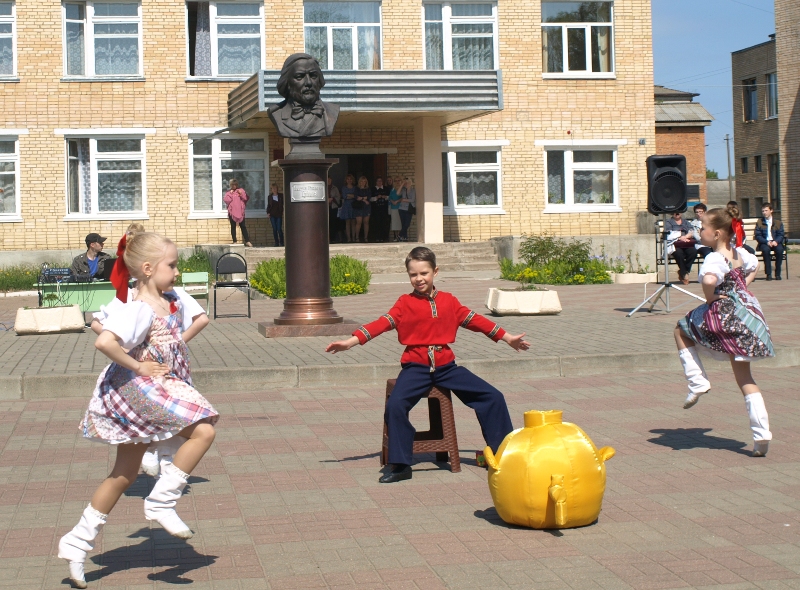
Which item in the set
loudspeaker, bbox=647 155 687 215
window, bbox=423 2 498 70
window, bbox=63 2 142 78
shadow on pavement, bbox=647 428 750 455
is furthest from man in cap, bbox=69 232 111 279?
window, bbox=423 2 498 70

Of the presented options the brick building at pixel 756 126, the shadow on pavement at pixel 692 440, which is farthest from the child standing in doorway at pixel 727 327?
the brick building at pixel 756 126

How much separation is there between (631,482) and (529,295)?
9955 millimetres

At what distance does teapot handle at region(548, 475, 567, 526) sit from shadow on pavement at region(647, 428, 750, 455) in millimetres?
2456

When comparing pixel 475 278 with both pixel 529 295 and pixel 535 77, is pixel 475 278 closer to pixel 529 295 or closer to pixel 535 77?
pixel 535 77

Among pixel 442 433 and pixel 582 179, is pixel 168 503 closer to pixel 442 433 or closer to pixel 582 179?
pixel 442 433

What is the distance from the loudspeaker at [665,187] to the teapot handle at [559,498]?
38.7ft

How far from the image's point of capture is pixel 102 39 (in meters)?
30.5

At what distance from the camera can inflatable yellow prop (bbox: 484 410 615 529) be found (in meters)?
5.73

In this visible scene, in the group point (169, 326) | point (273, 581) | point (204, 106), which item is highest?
point (204, 106)

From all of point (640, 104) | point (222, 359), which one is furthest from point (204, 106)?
point (222, 359)

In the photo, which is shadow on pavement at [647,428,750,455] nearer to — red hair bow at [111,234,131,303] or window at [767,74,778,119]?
red hair bow at [111,234,131,303]

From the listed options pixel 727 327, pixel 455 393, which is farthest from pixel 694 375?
pixel 455 393

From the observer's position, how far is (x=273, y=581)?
16.6 feet

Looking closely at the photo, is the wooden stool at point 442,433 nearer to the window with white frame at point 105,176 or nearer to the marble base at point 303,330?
the marble base at point 303,330
